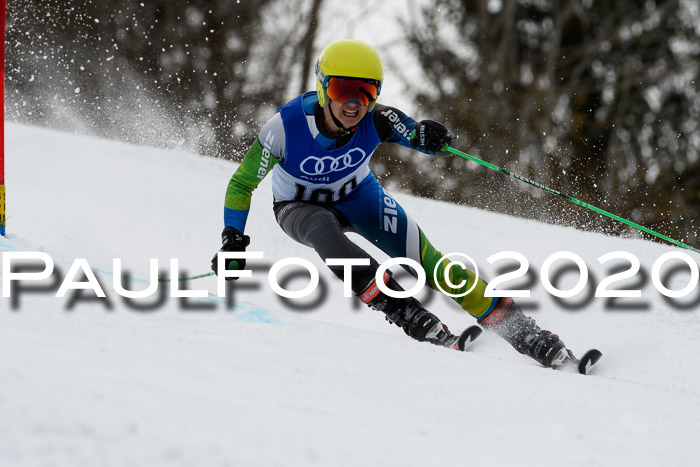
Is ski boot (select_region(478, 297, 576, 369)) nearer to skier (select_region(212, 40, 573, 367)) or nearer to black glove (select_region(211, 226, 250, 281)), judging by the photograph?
skier (select_region(212, 40, 573, 367))

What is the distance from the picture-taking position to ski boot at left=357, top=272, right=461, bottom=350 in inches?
119

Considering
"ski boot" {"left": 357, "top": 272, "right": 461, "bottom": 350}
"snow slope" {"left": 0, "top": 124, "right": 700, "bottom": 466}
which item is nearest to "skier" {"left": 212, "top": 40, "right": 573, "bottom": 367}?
"ski boot" {"left": 357, "top": 272, "right": 461, "bottom": 350}

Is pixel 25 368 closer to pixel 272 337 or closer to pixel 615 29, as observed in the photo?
pixel 272 337

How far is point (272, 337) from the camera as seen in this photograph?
7.70 feet

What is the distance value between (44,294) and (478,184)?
13.2 m

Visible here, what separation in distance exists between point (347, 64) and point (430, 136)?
485mm

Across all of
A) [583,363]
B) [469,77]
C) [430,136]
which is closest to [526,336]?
[583,363]

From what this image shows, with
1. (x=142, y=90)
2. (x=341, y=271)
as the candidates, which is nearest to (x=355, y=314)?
(x=341, y=271)

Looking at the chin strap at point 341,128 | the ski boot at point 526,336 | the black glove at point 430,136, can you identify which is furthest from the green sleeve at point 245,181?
the ski boot at point 526,336

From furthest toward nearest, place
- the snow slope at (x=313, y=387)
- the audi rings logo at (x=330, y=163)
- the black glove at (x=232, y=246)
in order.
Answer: the audi rings logo at (x=330, y=163) → the black glove at (x=232, y=246) → the snow slope at (x=313, y=387)

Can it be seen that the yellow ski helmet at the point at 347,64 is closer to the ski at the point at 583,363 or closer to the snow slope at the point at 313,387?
the snow slope at the point at 313,387

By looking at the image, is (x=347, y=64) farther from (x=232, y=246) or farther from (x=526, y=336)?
(x=526, y=336)

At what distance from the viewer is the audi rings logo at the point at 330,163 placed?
10.6ft

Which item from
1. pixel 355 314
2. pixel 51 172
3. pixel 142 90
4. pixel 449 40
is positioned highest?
Answer: pixel 449 40
